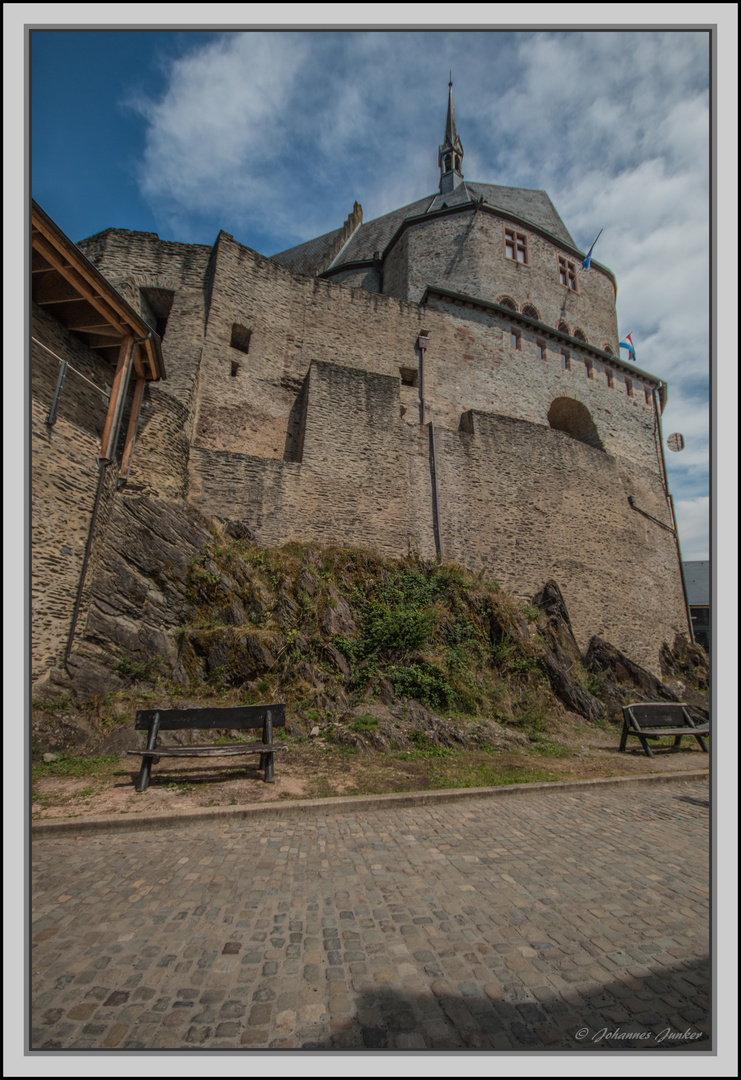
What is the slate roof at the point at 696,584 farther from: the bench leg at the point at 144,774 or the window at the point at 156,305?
the bench leg at the point at 144,774

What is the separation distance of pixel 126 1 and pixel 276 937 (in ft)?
15.6

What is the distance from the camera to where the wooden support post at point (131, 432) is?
864cm

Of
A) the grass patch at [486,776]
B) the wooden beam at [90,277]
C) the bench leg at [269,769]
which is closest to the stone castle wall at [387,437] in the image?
the wooden beam at [90,277]

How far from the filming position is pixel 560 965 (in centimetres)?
233

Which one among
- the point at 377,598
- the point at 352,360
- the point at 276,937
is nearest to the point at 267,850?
the point at 276,937

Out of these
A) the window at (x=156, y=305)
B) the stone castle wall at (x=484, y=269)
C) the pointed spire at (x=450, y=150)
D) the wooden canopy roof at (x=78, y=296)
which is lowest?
the wooden canopy roof at (x=78, y=296)

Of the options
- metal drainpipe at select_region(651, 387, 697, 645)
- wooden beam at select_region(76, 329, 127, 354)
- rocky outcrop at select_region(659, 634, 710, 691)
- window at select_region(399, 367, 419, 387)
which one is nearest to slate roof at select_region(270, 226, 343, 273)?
window at select_region(399, 367, 419, 387)

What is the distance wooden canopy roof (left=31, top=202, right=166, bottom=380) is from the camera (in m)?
6.84

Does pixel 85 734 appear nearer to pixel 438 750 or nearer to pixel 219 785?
pixel 219 785

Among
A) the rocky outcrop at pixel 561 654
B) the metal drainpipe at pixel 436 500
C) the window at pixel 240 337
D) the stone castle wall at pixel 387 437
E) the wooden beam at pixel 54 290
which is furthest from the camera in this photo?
the window at pixel 240 337

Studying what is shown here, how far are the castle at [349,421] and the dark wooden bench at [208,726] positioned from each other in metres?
2.28

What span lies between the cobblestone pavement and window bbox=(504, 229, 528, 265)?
23951 mm

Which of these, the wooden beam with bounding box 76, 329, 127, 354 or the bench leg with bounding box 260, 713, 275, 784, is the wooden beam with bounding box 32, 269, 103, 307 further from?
the bench leg with bounding box 260, 713, 275, 784

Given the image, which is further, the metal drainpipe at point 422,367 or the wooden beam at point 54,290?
the metal drainpipe at point 422,367
